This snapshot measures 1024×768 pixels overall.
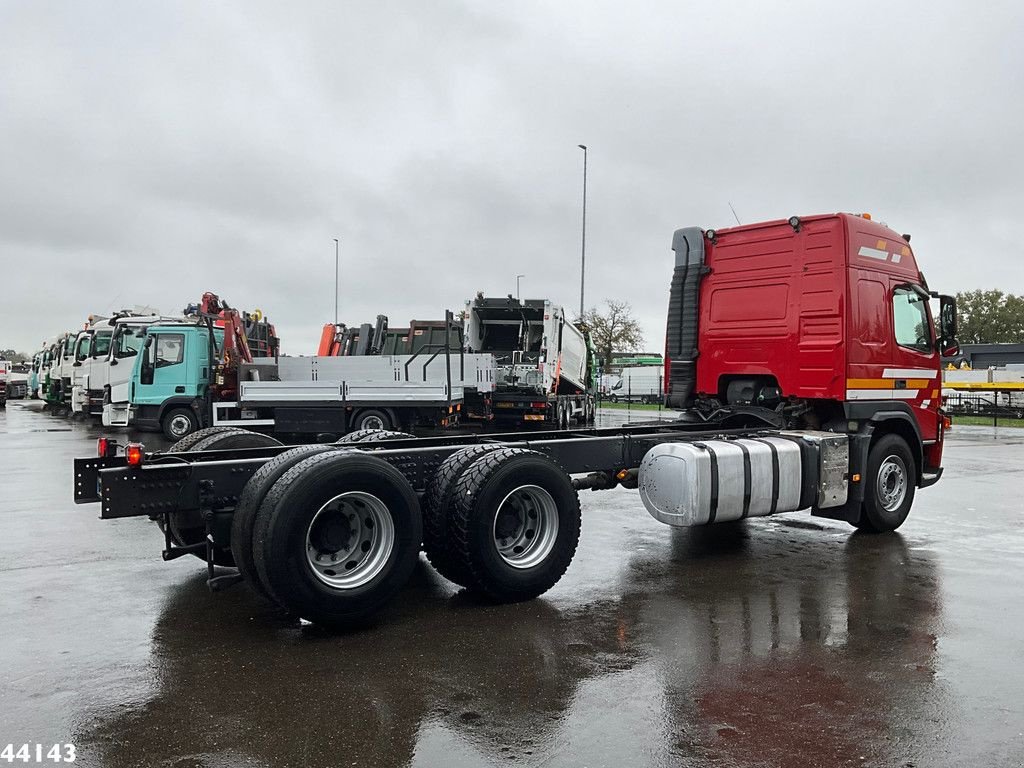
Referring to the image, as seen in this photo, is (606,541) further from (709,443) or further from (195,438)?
(195,438)

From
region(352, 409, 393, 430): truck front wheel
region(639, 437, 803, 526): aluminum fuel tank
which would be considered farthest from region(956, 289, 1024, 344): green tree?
region(639, 437, 803, 526): aluminum fuel tank

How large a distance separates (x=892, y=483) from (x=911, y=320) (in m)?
1.77

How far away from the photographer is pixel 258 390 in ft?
62.0

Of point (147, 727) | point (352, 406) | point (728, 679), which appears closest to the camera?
point (147, 727)

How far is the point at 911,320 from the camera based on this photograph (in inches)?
368

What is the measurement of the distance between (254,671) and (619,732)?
2.04m

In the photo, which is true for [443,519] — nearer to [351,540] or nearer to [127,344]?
[351,540]

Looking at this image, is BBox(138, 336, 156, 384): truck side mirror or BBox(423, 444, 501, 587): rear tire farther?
BBox(138, 336, 156, 384): truck side mirror

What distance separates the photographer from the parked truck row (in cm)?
1878

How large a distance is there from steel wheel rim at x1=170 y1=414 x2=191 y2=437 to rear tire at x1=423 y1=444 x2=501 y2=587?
1542cm

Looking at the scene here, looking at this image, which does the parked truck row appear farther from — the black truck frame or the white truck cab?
the black truck frame

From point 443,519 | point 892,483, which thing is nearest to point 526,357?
point 892,483

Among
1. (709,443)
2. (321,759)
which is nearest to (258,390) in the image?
(709,443)

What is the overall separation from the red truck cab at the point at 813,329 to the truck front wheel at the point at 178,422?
1372cm
